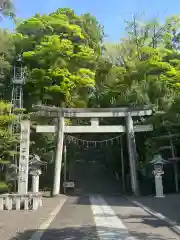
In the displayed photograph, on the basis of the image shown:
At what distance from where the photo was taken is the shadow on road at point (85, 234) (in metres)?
7.08

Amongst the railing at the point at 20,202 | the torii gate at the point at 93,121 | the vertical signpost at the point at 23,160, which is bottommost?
the railing at the point at 20,202

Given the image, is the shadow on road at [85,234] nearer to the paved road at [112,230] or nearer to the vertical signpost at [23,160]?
the paved road at [112,230]

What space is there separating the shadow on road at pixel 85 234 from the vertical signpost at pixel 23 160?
474 inches

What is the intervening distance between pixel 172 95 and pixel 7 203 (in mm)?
15062

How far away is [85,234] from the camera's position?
24.6ft

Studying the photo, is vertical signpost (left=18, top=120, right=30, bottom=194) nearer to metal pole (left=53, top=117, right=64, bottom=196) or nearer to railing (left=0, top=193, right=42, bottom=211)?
metal pole (left=53, top=117, right=64, bottom=196)

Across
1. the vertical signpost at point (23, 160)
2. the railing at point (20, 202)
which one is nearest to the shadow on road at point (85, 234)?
the railing at point (20, 202)

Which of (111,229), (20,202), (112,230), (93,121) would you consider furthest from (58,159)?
(112,230)

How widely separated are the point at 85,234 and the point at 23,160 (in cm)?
1353

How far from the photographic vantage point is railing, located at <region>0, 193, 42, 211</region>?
1411cm

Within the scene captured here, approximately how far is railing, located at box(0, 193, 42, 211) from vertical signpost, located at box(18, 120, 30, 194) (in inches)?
203

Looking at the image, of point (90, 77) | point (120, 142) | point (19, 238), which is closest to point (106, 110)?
point (120, 142)

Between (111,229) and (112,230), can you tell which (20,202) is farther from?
(112,230)

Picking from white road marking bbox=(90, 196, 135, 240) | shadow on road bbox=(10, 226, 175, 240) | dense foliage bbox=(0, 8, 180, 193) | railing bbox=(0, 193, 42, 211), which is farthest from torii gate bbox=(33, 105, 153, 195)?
shadow on road bbox=(10, 226, 175, 240)
